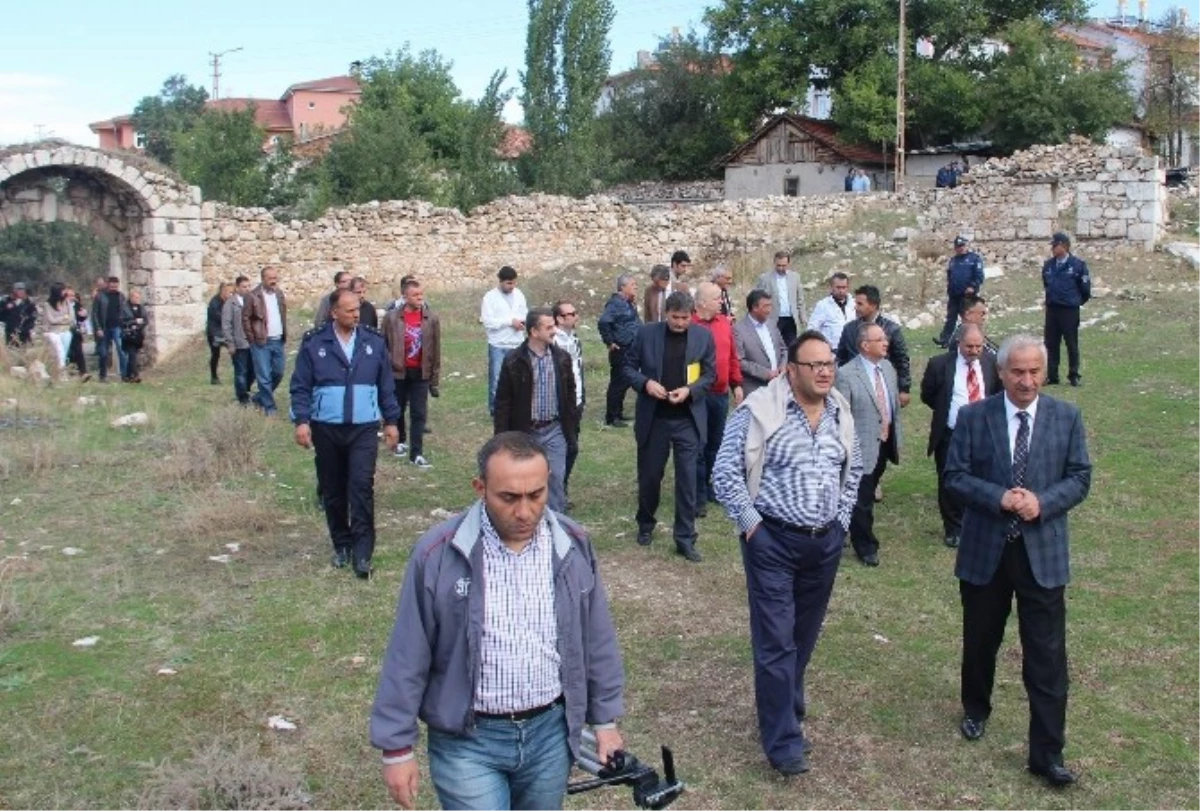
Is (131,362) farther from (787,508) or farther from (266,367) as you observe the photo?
(787,508)

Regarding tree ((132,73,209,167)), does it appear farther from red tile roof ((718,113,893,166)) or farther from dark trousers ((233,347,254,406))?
dark trousers ((233,347,254,406))

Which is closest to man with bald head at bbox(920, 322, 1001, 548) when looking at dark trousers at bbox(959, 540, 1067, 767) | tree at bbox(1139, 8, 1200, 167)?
dark trousers at bbox(959, 540, 1067, 767)

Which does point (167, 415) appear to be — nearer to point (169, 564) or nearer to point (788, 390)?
point (169, 564)

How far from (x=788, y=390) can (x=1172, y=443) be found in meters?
6.85

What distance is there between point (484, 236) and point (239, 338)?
1489cm

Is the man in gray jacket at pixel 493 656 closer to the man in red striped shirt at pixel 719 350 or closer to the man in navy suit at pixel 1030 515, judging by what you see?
the man in navy suit at pixel 1030 515

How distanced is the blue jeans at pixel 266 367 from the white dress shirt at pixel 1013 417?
9987 mm

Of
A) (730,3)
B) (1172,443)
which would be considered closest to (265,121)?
(730,3)

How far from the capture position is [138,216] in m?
19.8

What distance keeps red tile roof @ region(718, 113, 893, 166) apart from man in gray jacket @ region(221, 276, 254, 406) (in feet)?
99.4

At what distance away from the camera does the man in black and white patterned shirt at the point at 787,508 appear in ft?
16.0

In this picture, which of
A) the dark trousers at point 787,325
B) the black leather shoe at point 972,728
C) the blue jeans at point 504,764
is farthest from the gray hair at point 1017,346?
the dark trousers at point 787,325

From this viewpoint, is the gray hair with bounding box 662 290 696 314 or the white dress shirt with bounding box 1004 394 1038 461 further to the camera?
the gray hair with bounding box 662 290 696 314

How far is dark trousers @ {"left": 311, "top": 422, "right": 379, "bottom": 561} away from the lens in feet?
24.2
